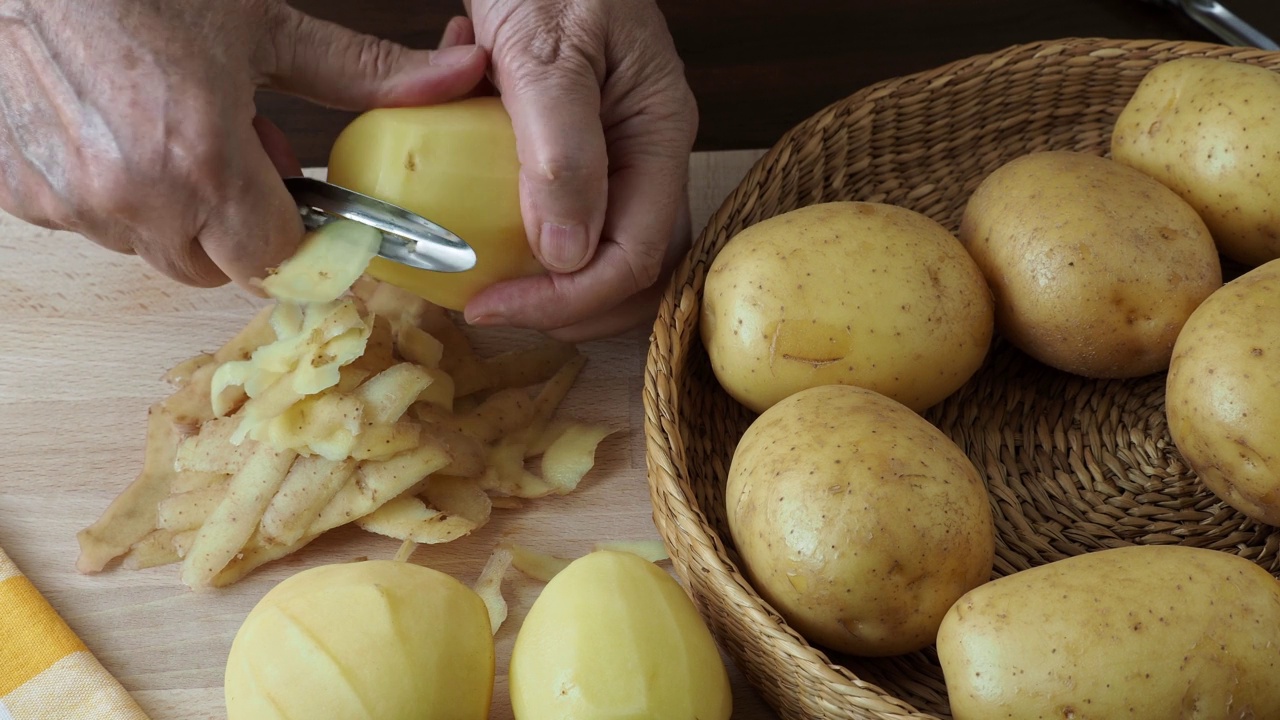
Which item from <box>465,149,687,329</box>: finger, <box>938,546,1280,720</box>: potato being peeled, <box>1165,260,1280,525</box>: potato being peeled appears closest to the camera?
<box>938,546,1280,720</box>: potato being peeled

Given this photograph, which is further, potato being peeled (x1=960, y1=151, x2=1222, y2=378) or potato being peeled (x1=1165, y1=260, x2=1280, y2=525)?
potato being peeled (x1=960, y1=151, x2=1222, y2=378)

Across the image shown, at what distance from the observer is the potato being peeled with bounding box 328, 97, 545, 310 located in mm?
1104

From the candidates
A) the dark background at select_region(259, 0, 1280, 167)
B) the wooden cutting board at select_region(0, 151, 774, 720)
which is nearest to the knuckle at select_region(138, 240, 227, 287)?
the wooden cutting board at select_region(0, 151, 774, 720)

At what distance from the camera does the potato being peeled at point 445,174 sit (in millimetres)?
1104

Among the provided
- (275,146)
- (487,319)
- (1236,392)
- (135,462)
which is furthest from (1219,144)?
(135,462)

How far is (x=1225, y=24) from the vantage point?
190cm

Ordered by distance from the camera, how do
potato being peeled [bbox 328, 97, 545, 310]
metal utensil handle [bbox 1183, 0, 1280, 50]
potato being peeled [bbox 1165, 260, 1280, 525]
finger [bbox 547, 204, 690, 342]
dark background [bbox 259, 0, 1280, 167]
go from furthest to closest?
dark background [bbox 259, 0, 1280, 167] < metal utensil handle [bbox 1183, 0, 1280, 50] < finger [bbox 547, 204, 690, 342] < potato being peeled [bbox 328, 97, 545, 310] < potato being peeled [bbox 1165, 260, 1280, 525]

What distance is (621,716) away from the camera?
0.87 metres

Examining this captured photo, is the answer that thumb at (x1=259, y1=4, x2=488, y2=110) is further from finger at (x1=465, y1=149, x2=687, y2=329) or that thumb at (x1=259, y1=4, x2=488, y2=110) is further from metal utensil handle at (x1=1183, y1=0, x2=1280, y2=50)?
metal utensil handle at (x1=1183, y1=0, x2=1280, y2=50)

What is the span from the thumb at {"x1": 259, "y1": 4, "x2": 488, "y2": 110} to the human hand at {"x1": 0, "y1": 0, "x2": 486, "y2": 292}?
0.06 feet

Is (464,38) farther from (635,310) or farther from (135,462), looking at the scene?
(135,462)

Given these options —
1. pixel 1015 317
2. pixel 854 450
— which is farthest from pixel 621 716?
pixel 1015 317

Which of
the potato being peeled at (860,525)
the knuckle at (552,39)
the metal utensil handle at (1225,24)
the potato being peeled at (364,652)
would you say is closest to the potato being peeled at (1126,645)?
the potato being peeled at (860,525)

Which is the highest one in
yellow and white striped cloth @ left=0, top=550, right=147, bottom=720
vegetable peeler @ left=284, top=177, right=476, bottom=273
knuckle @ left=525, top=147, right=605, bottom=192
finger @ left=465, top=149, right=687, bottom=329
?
knuckle @ left=525, top=147, right=605, bottom=192
